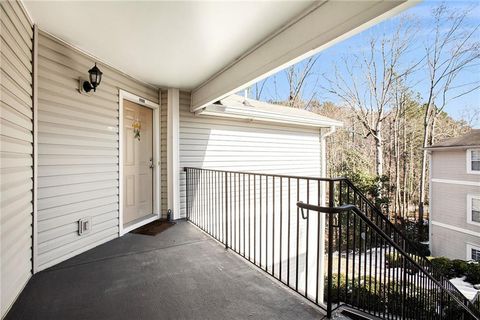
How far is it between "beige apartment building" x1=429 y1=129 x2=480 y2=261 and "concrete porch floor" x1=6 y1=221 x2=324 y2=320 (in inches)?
364

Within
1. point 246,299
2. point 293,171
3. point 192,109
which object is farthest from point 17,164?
point 293,171

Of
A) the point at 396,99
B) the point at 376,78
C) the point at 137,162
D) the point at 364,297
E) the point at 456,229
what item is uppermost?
the point at 376,78

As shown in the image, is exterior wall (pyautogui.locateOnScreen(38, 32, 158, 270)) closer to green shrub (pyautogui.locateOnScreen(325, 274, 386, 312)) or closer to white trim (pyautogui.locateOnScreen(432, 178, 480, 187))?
green shrub (pyautogui.locateOnScreen(325, 274, 386, 312))

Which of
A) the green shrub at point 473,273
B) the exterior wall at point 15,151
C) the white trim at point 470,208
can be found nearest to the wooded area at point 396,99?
the white trim at point 470,208

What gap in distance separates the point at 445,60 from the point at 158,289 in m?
14.4

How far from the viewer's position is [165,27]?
90.1 inches

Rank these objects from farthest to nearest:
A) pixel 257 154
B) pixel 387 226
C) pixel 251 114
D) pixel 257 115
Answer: pixel 257 154 < pixel 257 115 < pixel 251 114 < pixel 387 226

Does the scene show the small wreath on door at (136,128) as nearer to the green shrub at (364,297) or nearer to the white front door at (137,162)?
the white front door at (137,162)

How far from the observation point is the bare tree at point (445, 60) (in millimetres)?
10023

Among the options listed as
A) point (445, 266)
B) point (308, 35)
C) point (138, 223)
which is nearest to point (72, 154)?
point (138, 223)

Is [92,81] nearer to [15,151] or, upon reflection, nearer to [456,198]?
[15,151]

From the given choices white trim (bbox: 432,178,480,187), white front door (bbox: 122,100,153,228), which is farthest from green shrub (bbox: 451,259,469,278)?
white front door (bbox: 122,100,153,228)

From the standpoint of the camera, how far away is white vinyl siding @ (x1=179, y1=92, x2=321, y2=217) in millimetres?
4605

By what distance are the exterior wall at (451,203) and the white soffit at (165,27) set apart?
9.34 metres
